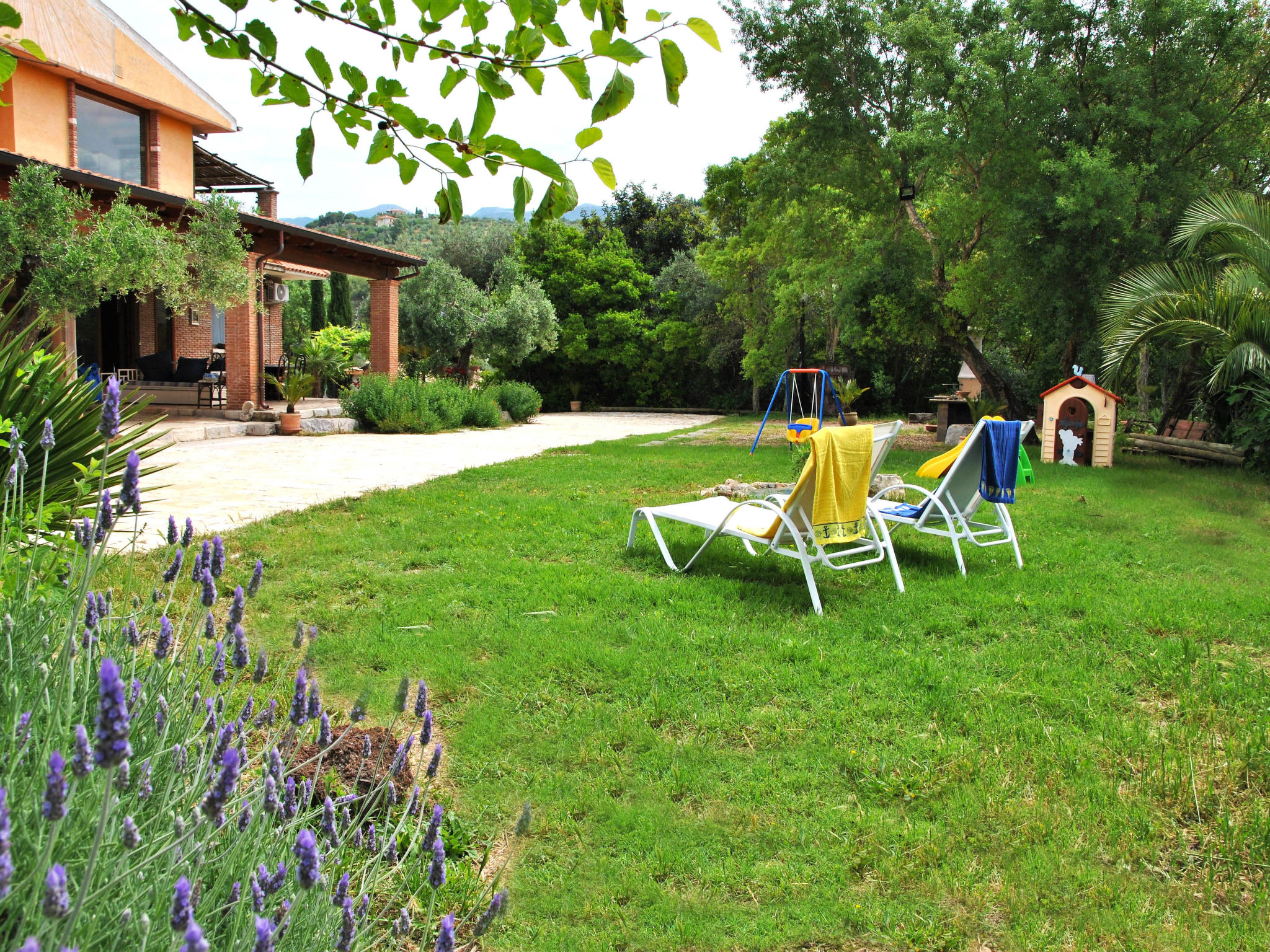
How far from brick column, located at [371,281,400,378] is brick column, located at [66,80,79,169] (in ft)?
19.9

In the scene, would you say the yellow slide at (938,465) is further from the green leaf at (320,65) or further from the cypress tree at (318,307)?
the cypress tree at (318,307)

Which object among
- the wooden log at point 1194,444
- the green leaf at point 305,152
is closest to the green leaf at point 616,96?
the green leaf at point 305,152

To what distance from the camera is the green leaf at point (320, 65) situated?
7.19 feet

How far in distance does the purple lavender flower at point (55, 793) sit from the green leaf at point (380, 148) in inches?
69.8

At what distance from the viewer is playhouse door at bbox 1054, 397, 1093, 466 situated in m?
11.8

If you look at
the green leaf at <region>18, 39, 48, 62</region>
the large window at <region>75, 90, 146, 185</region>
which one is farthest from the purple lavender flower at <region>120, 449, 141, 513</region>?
the large window at <region>75, 90, 146, 185</region>

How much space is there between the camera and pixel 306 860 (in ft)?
3.62

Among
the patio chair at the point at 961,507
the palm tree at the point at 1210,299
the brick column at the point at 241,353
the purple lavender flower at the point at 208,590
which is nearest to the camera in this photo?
the purple lavender flower at the point at 208,590

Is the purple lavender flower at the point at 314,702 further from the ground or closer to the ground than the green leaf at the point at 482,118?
closer to the ground

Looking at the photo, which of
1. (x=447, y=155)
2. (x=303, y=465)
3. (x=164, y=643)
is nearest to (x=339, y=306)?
(x=303, y=465)

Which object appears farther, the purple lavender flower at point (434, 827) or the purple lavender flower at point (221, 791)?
the purple lavender flower at point (434, 827)

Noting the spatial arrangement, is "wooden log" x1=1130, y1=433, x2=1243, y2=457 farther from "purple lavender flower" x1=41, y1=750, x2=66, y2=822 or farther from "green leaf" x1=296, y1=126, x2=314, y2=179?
"purple lavender flower" x1=41, y1=750, x2=66, y2=822

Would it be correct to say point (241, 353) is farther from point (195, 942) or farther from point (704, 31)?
point (195, 942)

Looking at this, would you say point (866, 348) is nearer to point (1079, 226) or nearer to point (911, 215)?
point (911, 215)
